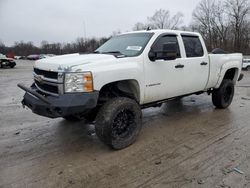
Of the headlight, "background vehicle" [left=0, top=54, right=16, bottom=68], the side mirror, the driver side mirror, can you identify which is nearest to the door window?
the driver side mirror

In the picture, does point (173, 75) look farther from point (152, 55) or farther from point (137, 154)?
point (137, 154)

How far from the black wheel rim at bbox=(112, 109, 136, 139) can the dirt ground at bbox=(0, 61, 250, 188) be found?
27 cm

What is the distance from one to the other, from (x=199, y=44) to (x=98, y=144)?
3441mm

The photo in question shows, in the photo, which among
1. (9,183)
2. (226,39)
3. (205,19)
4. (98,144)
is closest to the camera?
(9,183)

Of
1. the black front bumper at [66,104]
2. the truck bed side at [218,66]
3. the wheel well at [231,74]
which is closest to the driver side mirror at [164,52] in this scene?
the black front bumper at [66,104]

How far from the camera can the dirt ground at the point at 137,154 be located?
3383mm

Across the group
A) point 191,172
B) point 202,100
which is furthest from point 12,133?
point 202,100

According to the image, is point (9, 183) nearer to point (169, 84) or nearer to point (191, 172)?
point (191, 172)

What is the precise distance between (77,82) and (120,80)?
0.78 meters

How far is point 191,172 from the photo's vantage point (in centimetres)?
353

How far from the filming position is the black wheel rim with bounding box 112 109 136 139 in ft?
14.1

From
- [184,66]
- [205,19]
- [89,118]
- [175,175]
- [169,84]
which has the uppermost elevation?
[205,19]

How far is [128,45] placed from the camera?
16.6ft

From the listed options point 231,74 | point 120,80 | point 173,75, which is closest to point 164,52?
point 173,75
